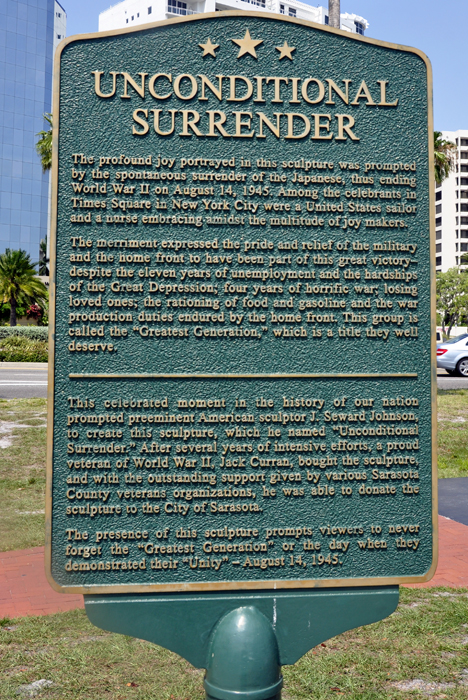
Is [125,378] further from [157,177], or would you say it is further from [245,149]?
[245,149]

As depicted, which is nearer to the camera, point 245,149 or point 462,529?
point 245,149

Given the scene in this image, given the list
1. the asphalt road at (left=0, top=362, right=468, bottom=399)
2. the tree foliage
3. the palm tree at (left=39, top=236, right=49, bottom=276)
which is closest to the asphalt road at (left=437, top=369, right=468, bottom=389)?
the asphalt road at (left=0, top=362, right=468, bottom=399)

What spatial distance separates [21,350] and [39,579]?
22.0 meters

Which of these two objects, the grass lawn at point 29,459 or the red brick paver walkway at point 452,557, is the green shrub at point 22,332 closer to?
the grass lawn at point 29,459

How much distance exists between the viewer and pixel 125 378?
243 centimetres

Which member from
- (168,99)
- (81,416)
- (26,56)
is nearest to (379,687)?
(81,416)

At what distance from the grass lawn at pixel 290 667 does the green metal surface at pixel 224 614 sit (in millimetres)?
1022

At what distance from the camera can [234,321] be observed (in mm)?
2494

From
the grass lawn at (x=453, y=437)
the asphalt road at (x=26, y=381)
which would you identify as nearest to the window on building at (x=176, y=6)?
the asphalt road at (x=26, y=381)

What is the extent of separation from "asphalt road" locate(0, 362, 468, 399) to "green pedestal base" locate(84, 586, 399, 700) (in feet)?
39.5

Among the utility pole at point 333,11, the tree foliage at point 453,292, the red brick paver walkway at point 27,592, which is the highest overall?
the tree foliage at point 453,292

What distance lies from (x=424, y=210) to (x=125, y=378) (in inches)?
56.8

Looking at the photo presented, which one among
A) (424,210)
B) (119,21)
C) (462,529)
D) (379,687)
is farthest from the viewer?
(119,21)

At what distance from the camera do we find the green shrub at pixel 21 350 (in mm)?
24969
